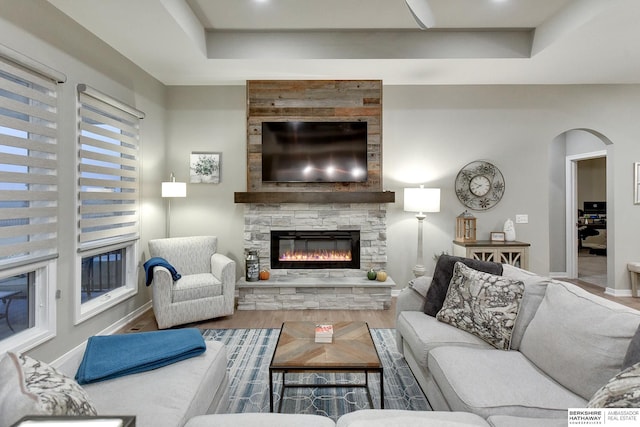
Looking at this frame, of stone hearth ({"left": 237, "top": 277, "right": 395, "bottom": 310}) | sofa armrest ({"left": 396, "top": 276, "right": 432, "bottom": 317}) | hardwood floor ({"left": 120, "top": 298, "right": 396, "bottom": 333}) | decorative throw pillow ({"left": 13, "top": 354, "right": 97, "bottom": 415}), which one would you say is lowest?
hardwood floor ({"left": 120, "top": 298, "right": 396, "bottom": 333})

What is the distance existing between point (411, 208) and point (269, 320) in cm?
212


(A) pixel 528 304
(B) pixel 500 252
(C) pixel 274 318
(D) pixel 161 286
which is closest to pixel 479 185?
(B) pixel 500 252

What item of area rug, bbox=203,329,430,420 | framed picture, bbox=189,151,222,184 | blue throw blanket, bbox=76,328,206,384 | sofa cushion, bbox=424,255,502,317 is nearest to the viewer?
blue throw blanket, bbox=76,328,206,384

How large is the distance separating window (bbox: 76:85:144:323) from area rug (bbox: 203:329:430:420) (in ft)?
4.93

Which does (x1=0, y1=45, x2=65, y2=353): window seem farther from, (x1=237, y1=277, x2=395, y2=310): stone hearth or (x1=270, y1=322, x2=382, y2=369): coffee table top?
(x1=237, y1=277, x2=395, y2=310): stone hearth

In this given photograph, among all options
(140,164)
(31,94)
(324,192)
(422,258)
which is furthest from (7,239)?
(422,258)

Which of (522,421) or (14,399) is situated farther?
(522,421)

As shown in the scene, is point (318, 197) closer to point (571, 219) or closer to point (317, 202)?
point (317, 202)

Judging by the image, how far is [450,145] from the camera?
15.0 feet

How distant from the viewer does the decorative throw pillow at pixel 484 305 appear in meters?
2.04

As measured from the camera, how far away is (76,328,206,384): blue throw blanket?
5.39 feet

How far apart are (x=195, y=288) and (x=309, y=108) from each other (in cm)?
260

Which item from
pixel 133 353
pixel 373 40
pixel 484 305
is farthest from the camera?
pixel 373 40

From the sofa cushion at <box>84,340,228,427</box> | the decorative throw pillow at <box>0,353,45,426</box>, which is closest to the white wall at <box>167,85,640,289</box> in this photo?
the sofa cushion at <box>84,340,228,427</box>
